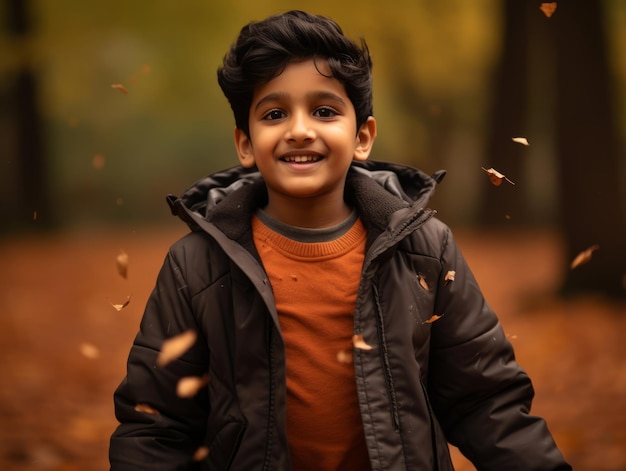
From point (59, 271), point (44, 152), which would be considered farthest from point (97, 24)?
point (59, 271)

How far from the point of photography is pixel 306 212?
84.7 inches

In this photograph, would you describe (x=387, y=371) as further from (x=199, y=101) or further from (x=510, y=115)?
(x=199, y=101)

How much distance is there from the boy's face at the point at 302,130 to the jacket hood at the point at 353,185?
192 mm

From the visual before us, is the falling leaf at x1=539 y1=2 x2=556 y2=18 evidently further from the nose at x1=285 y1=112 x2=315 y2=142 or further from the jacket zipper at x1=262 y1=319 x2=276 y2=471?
the jacket zipper at x1=262 y1=319 x2=276 y2=471

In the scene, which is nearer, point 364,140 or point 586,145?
point 364,140

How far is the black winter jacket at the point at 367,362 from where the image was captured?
6.31 feet

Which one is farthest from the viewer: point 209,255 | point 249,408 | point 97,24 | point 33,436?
point 97,24

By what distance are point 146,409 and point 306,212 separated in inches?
26.8

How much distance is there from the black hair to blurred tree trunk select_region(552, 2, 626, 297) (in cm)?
547

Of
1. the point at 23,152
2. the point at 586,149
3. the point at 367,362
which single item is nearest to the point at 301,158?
the point at 367,362

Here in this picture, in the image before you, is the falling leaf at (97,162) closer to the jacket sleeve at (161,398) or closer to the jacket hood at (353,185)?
the jacket hood at (353,185)

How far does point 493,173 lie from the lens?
237 cm

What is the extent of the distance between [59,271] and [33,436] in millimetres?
4689

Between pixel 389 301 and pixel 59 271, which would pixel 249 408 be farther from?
pixel 59 271
